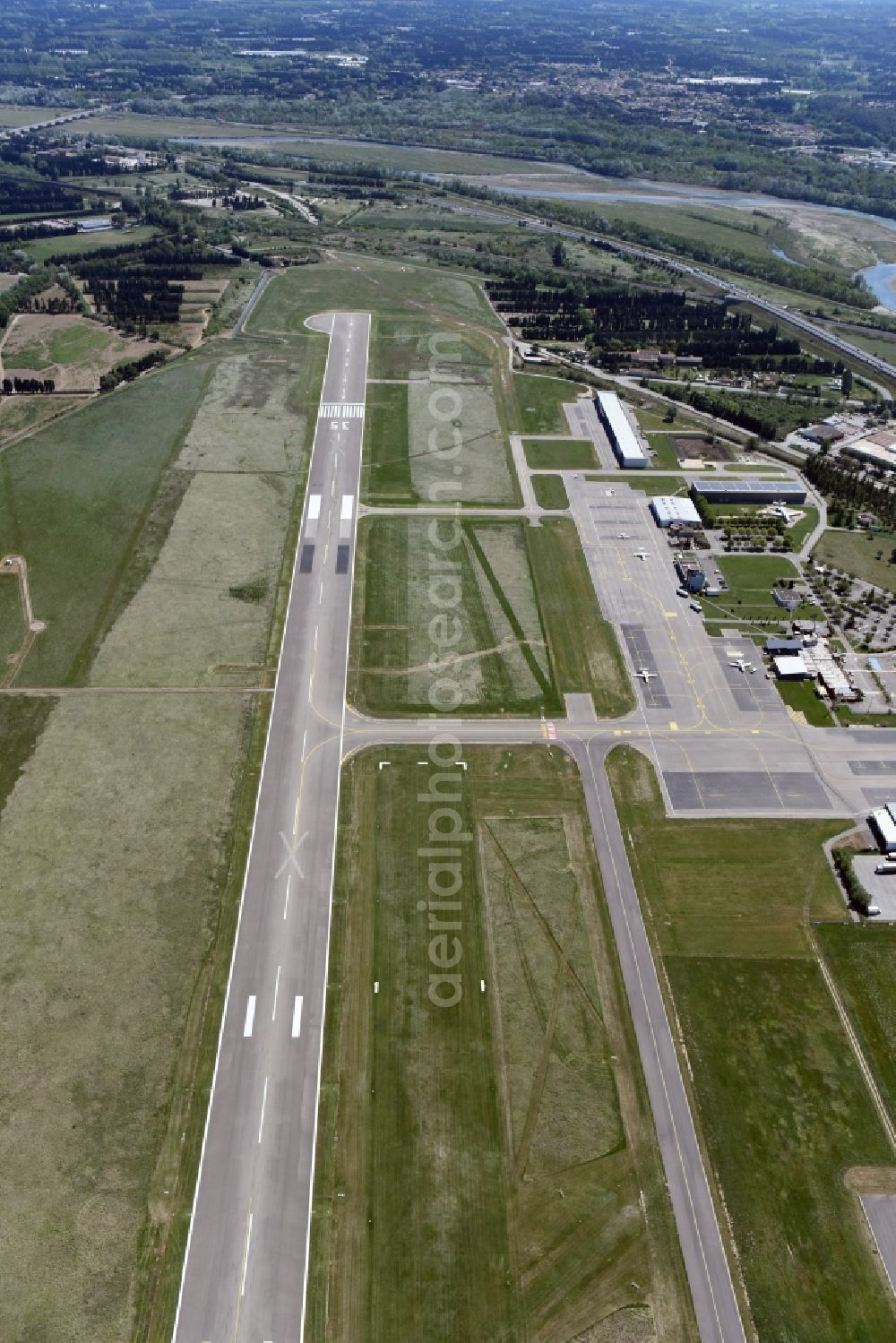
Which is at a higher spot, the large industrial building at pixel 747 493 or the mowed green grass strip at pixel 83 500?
the large industrial building at pixel 747 493

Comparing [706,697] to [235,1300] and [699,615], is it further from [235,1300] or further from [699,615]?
[235,1300]

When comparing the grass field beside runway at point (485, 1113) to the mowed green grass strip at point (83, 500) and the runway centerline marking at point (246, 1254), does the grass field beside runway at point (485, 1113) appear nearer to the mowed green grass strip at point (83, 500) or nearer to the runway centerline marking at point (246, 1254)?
the runway centerline marking at point (246, 1254)

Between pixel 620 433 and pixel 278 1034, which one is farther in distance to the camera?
pixel 620 433

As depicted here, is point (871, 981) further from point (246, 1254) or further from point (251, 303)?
point (251, 303)

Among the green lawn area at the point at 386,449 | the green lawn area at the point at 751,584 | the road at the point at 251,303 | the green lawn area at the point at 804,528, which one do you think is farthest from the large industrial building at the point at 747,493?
the road at the point at 251,303

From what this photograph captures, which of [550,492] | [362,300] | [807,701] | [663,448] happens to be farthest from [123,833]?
[362,300]

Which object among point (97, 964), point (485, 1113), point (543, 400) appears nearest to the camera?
point (485, 1113)

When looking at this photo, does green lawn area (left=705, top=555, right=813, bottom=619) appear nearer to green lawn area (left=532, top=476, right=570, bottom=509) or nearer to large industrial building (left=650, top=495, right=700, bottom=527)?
large industrial building (left=650, top=495, right=700, bottom=527)
